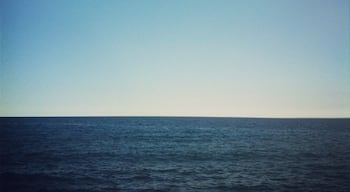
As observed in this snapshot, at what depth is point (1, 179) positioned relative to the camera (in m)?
16.2

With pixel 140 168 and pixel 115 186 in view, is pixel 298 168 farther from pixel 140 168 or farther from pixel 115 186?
pixel 115 186

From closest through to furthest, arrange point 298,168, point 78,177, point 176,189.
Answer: point 176,189 < point 78,177 < point 298,168

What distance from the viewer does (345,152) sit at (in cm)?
2791

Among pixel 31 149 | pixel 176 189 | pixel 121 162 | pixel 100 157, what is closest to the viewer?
pixel 176 189

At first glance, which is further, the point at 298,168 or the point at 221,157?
the point at 221,157

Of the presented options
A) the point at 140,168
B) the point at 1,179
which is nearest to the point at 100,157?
the point at 140,168

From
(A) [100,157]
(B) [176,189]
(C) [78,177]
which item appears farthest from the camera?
(A) [100,157]

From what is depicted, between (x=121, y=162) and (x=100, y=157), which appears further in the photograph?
(x=100, y=157)

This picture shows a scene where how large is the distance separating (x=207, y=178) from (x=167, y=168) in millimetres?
3317

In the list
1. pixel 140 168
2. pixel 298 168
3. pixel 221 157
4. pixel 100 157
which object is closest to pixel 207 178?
pixel 140 168

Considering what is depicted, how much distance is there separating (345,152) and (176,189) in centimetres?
1715

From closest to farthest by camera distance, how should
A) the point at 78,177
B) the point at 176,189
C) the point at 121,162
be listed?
the point at 176,189 → the point at 78,177 → the point at 121,162

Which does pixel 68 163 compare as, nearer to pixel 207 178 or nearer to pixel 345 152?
pixel 207 178

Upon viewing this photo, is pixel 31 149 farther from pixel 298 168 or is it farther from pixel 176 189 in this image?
pixel 298 168
